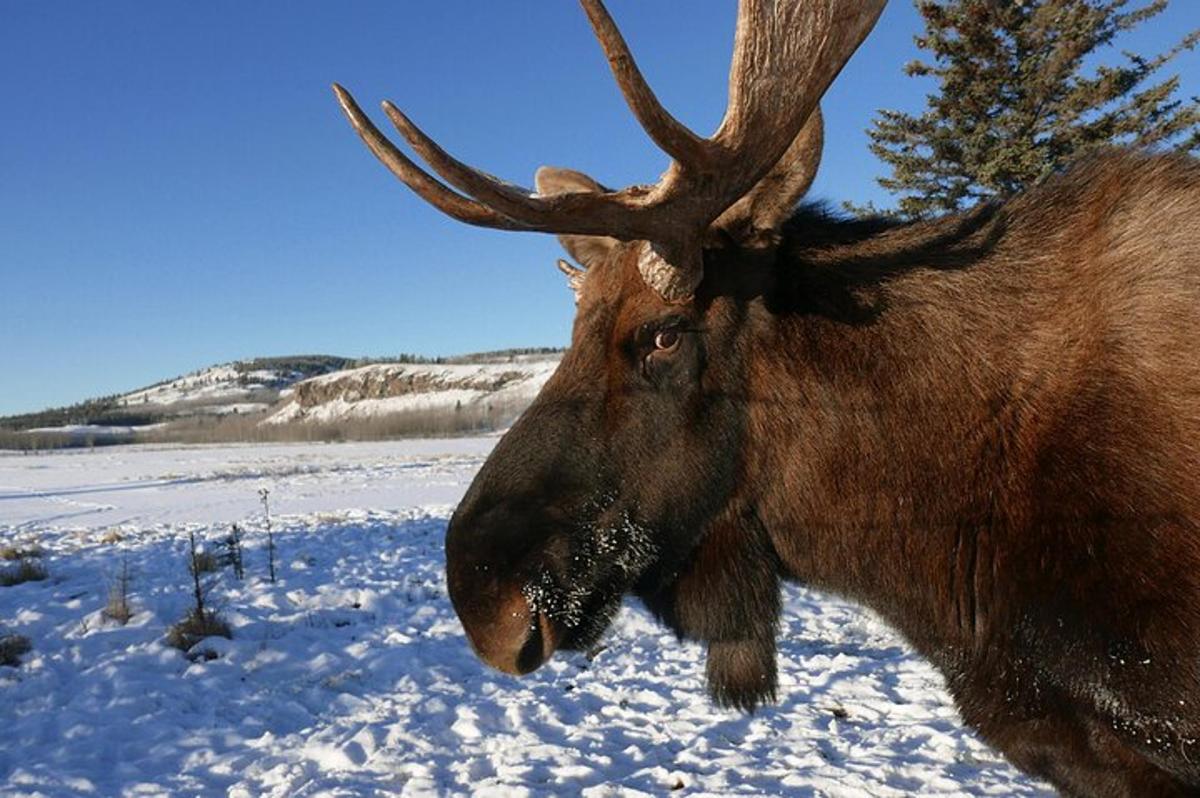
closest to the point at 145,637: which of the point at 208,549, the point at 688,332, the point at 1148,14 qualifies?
A: the point at 208,549

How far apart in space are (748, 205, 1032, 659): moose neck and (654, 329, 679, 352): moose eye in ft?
0.80

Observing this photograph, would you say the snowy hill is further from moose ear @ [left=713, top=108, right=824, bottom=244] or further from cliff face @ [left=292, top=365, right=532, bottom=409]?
moose ear @ [left=713, top=108, right=824, bottom=244]

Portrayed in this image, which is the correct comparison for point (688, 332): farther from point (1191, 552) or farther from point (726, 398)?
point (1191, 552)

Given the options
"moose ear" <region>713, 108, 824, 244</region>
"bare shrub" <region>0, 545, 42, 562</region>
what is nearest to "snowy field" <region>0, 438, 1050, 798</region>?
"bare shrub" <region>0, 545, 42, 562</region>

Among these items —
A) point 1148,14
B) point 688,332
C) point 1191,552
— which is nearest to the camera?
point 1191,552

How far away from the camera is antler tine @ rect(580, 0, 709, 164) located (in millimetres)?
2109

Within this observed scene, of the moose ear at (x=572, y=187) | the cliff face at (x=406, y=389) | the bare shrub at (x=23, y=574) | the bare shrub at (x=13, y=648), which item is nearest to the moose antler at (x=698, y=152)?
the moose ear at (x=572, y=187)

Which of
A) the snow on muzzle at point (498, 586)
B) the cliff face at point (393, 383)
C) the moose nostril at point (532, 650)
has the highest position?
the cliff face at point (393, 383)

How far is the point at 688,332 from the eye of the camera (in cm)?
241

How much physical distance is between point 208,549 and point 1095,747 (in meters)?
11.9

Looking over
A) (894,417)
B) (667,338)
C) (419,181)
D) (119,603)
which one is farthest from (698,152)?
(119,603)

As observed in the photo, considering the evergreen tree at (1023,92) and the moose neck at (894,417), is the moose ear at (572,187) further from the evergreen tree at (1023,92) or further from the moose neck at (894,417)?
the evergreen tree at (1023,92)

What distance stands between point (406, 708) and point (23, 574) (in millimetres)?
6449

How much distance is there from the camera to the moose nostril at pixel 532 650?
2.30 metres
